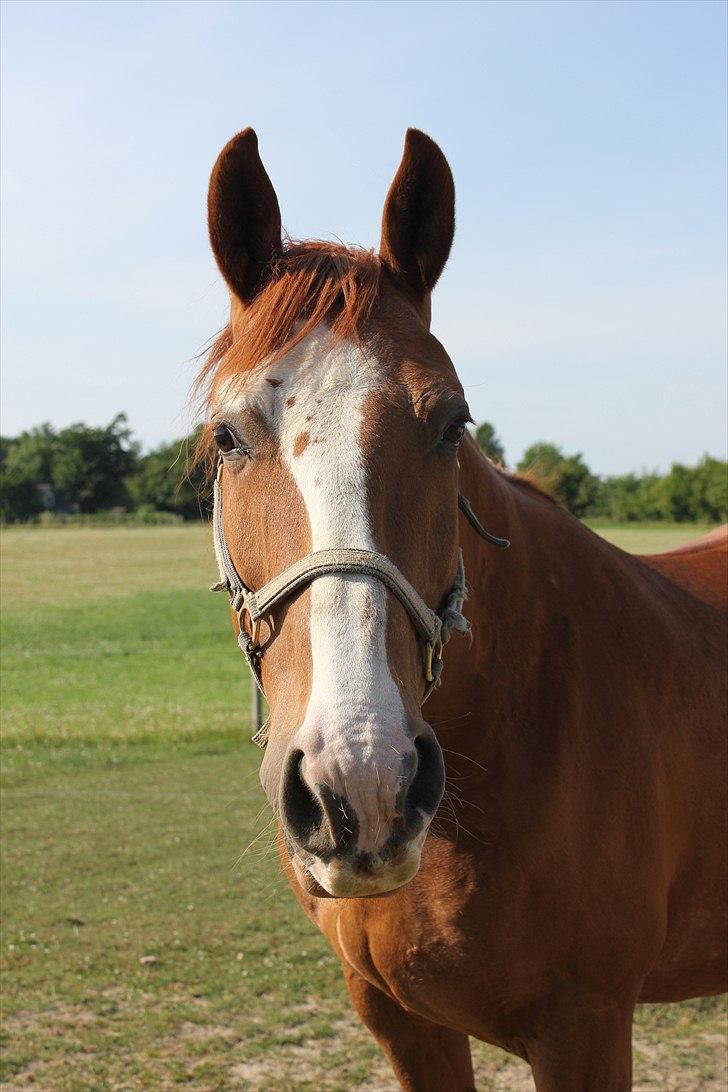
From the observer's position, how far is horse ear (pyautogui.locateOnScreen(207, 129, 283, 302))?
2059mm

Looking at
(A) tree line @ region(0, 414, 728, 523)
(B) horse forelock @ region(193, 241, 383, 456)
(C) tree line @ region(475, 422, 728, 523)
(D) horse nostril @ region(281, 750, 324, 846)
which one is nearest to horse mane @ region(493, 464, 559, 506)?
(B) horse forelock @ region(193, 241, 383, 456)

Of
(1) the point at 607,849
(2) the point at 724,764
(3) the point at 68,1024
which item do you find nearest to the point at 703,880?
(2) the point at 724,764

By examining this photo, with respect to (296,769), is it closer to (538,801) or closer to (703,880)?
(538,801)

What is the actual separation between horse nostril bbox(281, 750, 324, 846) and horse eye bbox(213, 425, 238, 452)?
68 centimetres

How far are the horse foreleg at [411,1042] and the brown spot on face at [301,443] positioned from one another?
1500 millimetres

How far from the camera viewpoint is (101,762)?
29.1ft

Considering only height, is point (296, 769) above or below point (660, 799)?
above

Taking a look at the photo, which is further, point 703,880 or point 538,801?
point 703,880

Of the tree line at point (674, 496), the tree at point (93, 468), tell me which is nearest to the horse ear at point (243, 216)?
the tree at point (93, 468)

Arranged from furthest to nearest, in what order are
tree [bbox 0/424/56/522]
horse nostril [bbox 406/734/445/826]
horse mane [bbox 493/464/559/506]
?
tree [bbox 0/424/56/522] < horse mane [bbox 493/464/559/506] < horse nostril [bbox 406/734/445/826]

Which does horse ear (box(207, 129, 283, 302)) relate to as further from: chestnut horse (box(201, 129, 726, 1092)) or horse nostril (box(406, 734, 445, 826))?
horse nostril (box(406, 734, 445, 826))

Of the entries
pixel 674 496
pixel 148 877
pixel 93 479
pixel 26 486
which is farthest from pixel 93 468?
pixel 674 496

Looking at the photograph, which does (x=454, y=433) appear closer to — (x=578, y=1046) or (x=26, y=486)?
(x=578, y=1046)

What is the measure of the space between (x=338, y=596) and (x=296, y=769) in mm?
285
